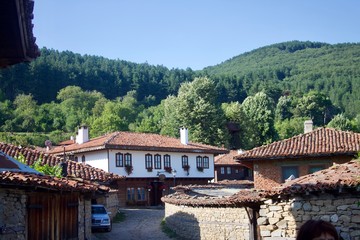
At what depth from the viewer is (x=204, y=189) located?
36.2 meters

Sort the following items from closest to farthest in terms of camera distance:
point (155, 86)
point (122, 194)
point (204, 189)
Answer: point (204, 189) < point (122, 194) < point (155, 86)

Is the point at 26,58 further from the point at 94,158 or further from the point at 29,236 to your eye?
the point at 94,158

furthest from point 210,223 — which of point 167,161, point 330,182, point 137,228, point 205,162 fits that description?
point 205,162

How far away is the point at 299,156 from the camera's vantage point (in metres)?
25.7

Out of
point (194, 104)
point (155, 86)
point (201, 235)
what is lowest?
point (201, 235)

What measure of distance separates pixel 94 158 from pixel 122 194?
4.02m

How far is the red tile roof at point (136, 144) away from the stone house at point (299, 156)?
693 inches

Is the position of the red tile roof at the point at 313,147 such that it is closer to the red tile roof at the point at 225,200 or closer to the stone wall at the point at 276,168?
the stone wall at the point at 276,168

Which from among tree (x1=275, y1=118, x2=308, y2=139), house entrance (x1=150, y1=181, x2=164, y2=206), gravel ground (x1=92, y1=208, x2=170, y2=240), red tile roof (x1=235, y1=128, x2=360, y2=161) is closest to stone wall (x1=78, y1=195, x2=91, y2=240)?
gravel ground (x1=92, y1=208, x2=170, y2=240)

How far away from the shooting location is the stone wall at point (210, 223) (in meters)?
21.3

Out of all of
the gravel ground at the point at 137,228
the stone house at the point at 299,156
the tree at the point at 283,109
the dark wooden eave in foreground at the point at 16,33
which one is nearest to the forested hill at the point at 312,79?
the tree at the point at 283,109

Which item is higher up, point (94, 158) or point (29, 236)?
point (94, 158)

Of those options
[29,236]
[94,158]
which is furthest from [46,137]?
[29,236]

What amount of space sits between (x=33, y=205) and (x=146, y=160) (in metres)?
31.5
